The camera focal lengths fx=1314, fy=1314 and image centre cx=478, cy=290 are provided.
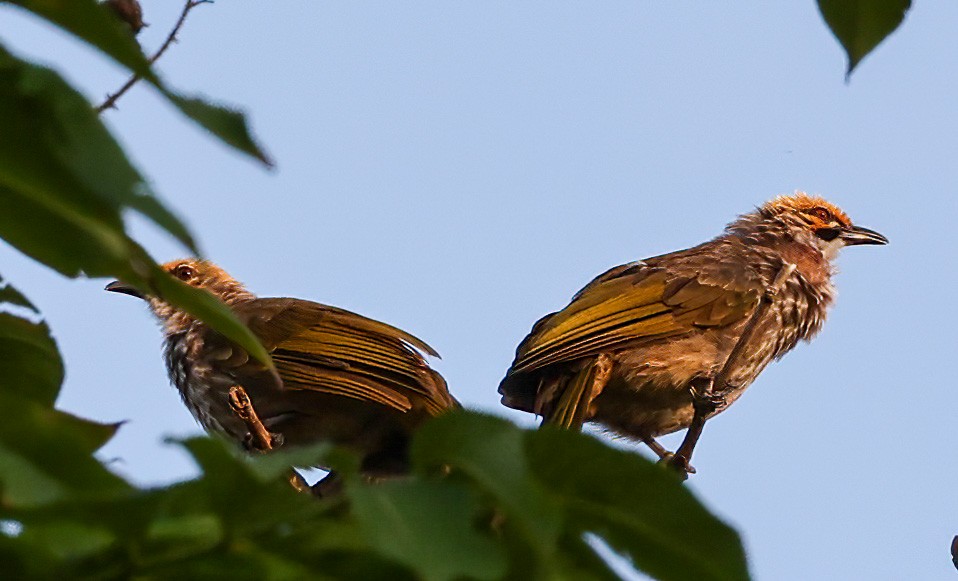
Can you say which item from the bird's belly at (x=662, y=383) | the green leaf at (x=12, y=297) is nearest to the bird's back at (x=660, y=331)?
the bird's belly at (x=662, y=383)

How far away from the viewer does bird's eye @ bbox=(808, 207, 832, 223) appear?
10461mm

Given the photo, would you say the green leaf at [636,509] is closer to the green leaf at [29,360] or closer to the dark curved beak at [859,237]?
the green leaf at [29,360]

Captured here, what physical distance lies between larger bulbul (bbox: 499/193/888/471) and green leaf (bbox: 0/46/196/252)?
6869 mm

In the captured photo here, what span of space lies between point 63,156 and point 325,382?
6.65m

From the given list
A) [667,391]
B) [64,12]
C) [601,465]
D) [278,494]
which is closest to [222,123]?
[64,12]

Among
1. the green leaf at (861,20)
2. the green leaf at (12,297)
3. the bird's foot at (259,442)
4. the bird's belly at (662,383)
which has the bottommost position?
the green leaf at (12,297)

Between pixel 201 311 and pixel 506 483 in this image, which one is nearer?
pixel 506 483

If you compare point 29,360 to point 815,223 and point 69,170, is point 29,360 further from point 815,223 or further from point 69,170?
→ point 815,223

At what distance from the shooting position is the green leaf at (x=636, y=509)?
1.07 meters

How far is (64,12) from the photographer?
105 centimetres

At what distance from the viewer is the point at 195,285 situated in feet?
30.9

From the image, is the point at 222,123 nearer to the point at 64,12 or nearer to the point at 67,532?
the point at 64,12

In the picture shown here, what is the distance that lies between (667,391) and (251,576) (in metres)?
7.66

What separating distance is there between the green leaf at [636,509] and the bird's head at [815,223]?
9422 mm
